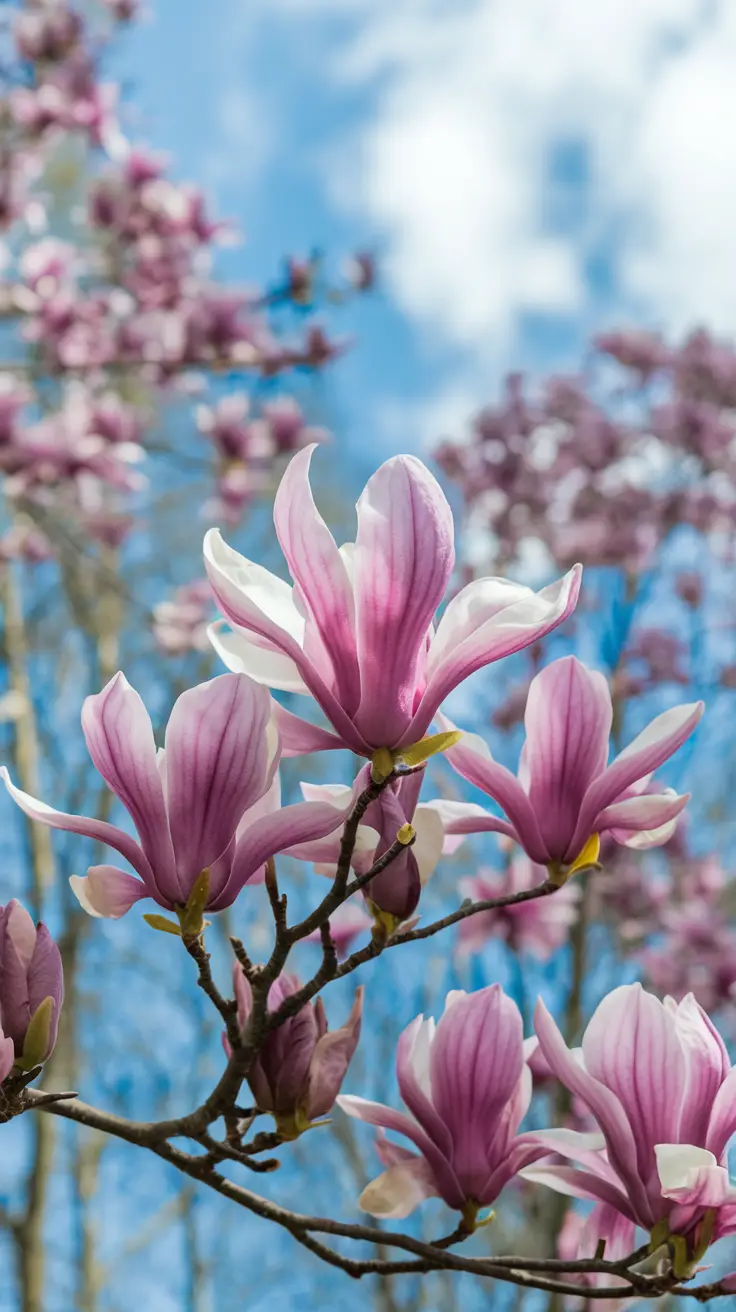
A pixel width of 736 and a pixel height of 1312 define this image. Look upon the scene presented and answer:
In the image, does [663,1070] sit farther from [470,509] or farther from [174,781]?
[470,509]

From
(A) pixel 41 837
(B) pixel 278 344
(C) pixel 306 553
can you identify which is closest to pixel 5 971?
(C) pixel 306 553

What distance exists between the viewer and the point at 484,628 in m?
0.71

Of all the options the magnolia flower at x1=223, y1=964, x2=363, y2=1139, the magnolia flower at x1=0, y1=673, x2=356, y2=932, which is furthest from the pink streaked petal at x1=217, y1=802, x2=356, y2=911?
the magnolia flower at x1=223, y1=964, x2=363, y2=1139

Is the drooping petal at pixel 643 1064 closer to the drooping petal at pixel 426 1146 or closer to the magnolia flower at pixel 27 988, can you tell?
the drooping petal at pixel 426 1146

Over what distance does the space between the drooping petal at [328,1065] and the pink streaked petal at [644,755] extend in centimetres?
24

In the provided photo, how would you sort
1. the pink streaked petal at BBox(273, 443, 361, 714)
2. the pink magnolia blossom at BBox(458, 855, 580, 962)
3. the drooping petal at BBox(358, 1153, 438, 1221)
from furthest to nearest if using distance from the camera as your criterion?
the pink magnolia blossom at BBox(458, 855, 580, 962), the drooping petal at BBox(358, 1153, 438, 1221), the pink streaked petal at BBox(273, 443, 361, 714)

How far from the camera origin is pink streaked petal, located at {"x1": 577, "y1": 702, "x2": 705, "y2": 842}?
2.69 feet

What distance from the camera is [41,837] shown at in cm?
493

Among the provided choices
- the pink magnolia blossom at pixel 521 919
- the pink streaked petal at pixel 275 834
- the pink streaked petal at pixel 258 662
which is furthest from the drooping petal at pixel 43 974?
the pink magnolia blossom at pixel 521 919

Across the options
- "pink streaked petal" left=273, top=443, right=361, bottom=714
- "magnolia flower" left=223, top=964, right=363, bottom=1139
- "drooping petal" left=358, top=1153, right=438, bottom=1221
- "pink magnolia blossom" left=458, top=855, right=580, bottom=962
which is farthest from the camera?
"pink magnolia blossom" left=458, top=855, right=580, bottom=962

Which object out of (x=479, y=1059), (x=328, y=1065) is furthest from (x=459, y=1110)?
(x=328, y=1065)

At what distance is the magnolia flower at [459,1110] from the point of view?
0.89 meters

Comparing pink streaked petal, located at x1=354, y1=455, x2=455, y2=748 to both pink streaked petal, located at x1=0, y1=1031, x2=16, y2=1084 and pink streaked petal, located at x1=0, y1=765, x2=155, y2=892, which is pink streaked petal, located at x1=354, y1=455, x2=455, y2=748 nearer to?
pink streaked petal, located at x1=0, y1=765, x2=155, y2=892

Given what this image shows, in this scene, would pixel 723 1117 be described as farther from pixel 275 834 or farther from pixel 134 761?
pixel 134 761
